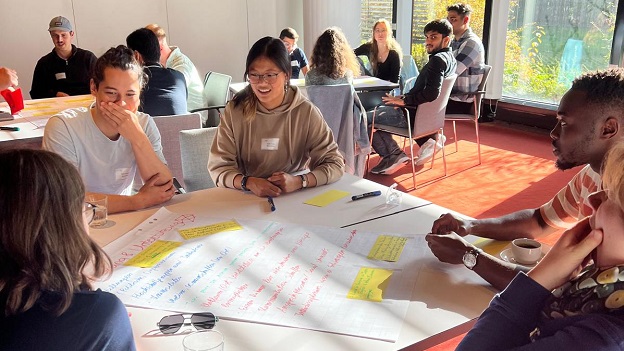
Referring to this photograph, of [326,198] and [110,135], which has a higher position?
[110,135]

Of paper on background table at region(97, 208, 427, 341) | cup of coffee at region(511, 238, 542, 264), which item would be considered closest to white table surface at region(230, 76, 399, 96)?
paper on background table at region(97, 208, 427, 341)

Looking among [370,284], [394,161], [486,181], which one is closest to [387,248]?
[370,284]

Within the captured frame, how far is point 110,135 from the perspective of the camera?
2227 mm

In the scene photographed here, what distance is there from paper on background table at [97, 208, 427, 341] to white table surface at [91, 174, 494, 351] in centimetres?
3

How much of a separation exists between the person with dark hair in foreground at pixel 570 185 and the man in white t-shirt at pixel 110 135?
3.45ft

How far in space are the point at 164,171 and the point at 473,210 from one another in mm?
2613

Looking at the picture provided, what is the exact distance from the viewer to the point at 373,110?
5.24 metres

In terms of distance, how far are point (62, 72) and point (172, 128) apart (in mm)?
2639

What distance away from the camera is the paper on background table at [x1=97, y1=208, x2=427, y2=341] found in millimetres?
1273

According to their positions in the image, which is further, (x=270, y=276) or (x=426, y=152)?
(x=426, y=152)

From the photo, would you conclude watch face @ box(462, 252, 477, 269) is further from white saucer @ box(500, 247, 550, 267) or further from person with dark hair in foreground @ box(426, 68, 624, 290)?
white saucer @ box(500, 247, 550, 267)

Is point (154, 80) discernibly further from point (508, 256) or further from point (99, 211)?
point (508, 256)

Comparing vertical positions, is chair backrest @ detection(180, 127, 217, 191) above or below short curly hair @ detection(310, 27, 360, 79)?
below

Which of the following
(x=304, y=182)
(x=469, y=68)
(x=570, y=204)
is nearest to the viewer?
(x=570, y=204)
